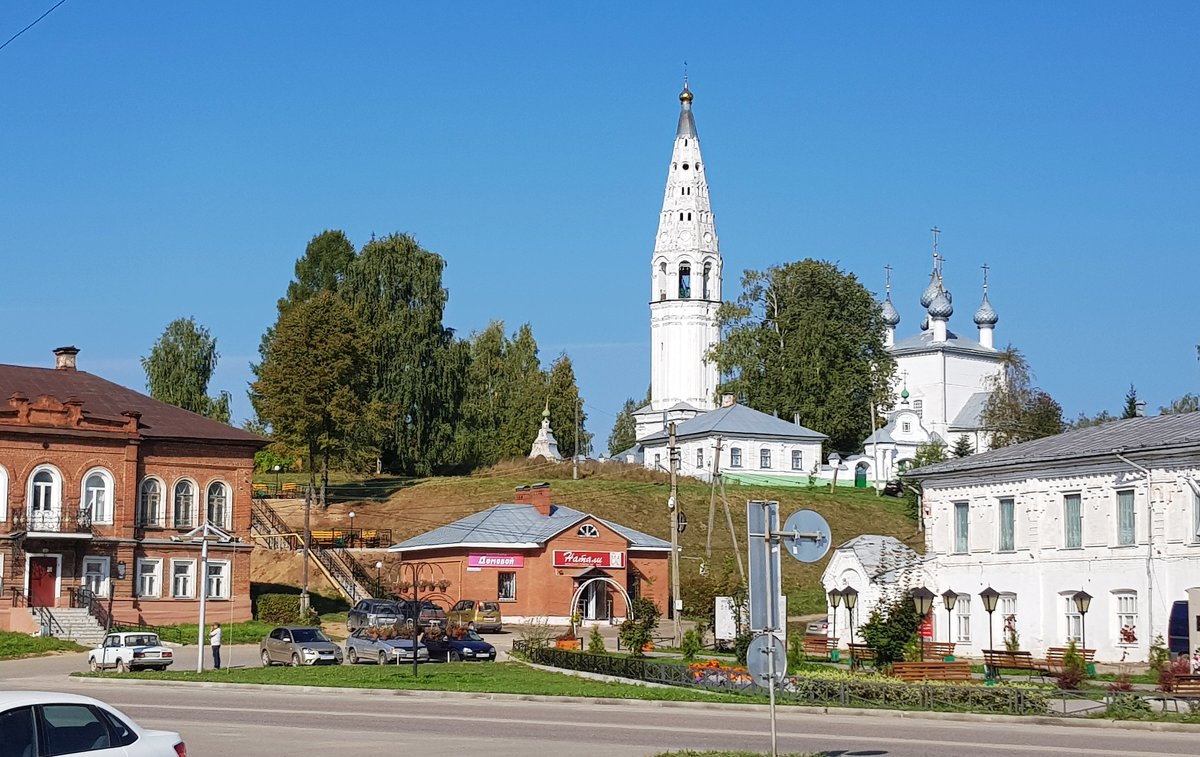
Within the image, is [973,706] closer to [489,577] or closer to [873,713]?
[873,713]

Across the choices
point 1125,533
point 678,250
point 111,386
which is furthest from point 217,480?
point 678,250

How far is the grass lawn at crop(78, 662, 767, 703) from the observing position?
102 feet

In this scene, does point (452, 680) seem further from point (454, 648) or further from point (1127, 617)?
point (1127, 617)

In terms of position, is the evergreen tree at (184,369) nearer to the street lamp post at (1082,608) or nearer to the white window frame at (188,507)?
the white window frame at (188,507)

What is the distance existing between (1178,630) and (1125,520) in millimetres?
3774

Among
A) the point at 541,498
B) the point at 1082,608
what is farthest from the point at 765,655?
the point at 541,498

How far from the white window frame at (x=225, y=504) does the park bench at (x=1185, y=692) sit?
3698 cm

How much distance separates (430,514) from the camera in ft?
257

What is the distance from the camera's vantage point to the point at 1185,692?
97.8 feet

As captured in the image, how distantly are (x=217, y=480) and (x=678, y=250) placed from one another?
64.9 m

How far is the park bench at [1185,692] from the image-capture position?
28125mm

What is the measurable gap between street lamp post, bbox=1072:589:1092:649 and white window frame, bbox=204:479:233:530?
30264mm

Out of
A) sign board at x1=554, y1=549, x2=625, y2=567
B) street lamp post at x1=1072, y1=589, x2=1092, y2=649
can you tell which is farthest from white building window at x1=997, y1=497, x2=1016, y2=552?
sign board at x1=554, y1=549, x2=625, y2=567

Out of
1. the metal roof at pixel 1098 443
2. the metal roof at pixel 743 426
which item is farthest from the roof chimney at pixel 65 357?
the metal roof at pixel 743 426
